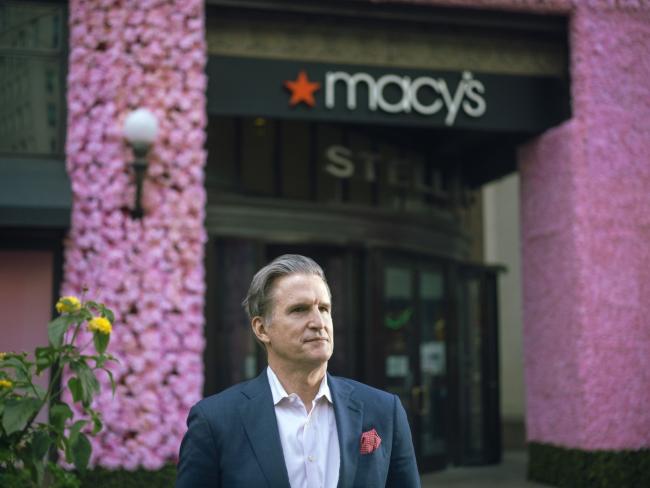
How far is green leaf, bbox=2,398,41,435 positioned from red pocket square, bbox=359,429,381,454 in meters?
3.01

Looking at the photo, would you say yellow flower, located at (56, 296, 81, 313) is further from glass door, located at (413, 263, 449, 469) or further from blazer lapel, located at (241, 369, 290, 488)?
glass door, located at (413, 263, 449, 469)

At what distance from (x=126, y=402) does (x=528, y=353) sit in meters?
4.74

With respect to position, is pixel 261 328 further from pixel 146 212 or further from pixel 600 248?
pixel 600 248

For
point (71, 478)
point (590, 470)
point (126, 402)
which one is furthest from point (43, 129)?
point (590, 470)

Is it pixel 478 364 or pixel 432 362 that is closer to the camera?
pixel 432 362

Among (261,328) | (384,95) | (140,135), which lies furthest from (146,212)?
(261,328)

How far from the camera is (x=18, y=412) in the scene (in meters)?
5.40

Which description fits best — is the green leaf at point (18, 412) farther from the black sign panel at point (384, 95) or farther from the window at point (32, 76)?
the black sign panel at point (384, 95)

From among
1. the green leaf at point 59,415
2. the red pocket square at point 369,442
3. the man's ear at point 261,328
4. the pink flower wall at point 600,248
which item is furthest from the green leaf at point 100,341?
the pink flower wall at point 600,248

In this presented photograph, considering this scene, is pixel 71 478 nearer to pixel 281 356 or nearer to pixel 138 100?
pixel 138 100

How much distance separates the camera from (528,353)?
36.2 feet

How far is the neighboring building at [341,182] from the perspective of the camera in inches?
364

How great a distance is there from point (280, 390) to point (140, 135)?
6.27 m

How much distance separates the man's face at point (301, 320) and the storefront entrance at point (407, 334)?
7.51 meters
